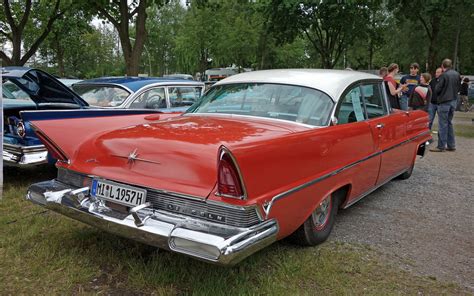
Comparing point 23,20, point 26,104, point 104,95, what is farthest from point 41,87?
point 23,20

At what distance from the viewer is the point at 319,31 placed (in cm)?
2133

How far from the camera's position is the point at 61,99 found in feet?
19.8

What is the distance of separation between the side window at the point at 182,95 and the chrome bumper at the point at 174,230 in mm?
4405

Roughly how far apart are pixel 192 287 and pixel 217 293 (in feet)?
0.70

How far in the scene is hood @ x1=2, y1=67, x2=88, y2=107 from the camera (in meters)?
5.77

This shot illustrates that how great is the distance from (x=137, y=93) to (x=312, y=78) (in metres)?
3.54

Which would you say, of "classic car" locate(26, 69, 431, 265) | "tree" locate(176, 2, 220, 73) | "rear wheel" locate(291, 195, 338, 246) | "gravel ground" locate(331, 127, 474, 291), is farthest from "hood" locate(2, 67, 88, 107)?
"tree" locate(176, 2, 220, 73)

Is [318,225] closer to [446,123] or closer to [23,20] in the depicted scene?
[446,123]

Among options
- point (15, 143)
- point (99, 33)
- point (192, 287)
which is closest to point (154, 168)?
point (192, 287)

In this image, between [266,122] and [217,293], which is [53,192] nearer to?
[217,293]

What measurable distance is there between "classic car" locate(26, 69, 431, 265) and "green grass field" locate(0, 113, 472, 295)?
332 mm

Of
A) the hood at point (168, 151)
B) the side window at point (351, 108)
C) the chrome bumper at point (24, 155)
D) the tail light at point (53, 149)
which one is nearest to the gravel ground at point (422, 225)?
the side window at point (351, 108)

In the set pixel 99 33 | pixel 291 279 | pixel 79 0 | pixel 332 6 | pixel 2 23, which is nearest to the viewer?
pixel 291 279

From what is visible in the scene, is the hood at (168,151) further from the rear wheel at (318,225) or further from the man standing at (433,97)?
the man standing at (433,97)
